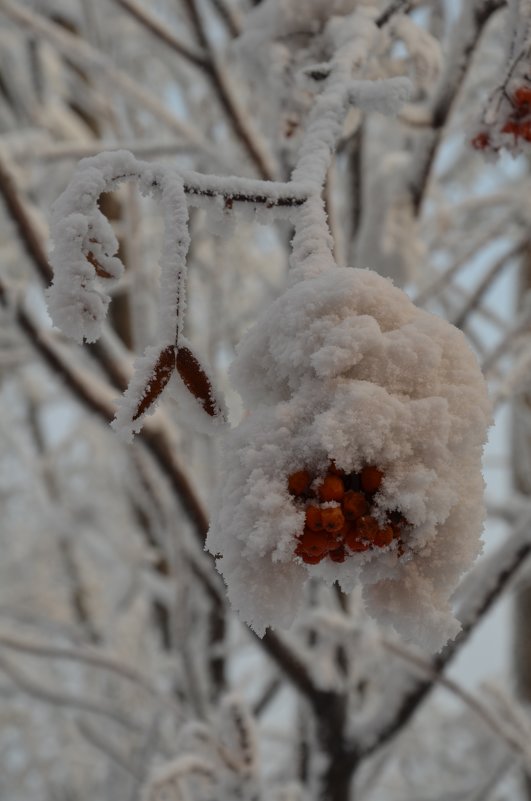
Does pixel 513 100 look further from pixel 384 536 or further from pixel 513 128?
pixel 384 536

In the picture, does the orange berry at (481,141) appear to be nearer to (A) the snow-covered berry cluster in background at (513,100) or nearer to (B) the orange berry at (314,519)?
(A) the snow-covered berry cluster in background at (513,100)

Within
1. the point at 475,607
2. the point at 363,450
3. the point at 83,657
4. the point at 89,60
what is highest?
the point at 89,60

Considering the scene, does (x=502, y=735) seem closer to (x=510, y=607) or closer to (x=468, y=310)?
(x=468, y=310)

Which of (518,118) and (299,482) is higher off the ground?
(518,118)

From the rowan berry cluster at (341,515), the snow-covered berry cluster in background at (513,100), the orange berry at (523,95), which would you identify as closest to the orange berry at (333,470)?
the rowan berry cluster at (341,515)

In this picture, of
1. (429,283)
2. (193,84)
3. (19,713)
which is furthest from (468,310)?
(19,713)

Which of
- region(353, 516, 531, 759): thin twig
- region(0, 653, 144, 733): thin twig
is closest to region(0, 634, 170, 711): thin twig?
region(0, 653, 144, 733): thin twig

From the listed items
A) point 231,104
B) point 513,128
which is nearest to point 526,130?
point 513,128

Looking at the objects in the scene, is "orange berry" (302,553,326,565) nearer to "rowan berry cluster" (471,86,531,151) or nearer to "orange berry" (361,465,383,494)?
"orange berry" (361,465,383,494)
